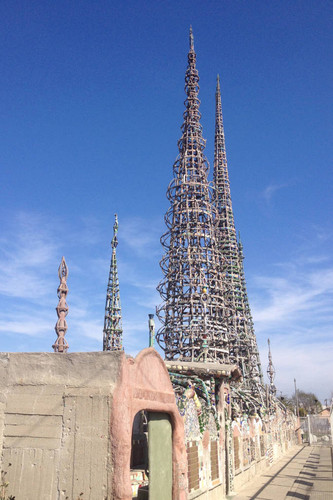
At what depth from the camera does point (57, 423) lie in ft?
26.6

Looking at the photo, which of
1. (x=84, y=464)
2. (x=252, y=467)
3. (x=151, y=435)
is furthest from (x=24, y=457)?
(x=252, y=467)

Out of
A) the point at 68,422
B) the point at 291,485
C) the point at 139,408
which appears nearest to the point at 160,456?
the point at 139,408

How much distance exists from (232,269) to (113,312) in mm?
13692

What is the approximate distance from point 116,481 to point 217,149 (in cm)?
4996

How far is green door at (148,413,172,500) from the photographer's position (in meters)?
9.55

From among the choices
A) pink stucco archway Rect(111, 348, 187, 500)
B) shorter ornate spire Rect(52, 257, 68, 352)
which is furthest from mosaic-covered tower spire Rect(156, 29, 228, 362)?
pink stucco archway Rect(111, 348, 187, 500)

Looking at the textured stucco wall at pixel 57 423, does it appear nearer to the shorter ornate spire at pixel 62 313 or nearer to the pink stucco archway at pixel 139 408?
the pink stucco archway at pixel 139 408

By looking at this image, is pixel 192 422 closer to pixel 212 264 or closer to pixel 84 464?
pixel 84 464

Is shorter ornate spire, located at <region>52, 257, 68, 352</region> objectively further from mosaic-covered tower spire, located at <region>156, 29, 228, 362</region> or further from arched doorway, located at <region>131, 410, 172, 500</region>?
arched doorway, located at <region>131, 410, 172, 500</region>

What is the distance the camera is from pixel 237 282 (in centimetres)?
5247

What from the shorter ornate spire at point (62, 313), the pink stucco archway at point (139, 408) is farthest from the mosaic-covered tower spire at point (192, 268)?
the pink stucco archway at point (139, 408)

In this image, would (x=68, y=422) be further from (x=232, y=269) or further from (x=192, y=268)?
(x=232, y=269)

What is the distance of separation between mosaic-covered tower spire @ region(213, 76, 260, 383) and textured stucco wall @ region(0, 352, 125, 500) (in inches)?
1611

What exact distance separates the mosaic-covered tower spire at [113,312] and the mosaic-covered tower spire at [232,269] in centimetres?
1147
